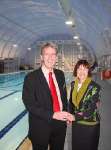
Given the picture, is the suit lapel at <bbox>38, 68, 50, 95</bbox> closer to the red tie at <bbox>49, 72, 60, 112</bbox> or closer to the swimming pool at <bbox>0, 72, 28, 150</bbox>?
the red tie at <bbox>49, 72, 60, 112</bbox>

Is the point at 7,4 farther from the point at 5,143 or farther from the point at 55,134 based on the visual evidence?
the point at 55,134

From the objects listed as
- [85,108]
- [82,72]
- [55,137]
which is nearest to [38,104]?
[55,137]

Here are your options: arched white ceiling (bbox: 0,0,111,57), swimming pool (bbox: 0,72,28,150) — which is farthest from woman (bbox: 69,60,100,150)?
arched white ceiling (bbox: 0,0,111,57)

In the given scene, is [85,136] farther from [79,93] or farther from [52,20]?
[52,20]

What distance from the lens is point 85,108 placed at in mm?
4043

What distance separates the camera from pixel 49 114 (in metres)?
3.56

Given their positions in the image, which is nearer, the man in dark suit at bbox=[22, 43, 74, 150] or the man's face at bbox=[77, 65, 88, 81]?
the man in dark suit at bbox=[22, 43, 74, 150]

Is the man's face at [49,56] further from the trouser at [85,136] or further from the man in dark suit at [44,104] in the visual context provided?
the trouser at [85,136]

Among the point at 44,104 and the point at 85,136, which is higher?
the point at 44,104

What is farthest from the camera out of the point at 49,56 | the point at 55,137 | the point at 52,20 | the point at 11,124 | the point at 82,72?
the point at 52,20

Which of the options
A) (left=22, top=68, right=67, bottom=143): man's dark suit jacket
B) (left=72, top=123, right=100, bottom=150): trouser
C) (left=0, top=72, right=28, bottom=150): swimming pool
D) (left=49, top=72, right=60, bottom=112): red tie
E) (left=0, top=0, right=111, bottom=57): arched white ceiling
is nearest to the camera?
(left=22, top=68, right=67, bottom=143): man's dark suit jacket

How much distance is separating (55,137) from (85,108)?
52cm

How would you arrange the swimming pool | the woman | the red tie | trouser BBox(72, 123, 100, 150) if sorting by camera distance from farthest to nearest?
the swimming pool → trouser BBox(72, 123, 100, 150) → the woman → the red tie

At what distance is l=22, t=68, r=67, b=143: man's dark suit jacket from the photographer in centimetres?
357
